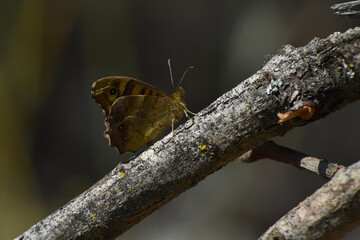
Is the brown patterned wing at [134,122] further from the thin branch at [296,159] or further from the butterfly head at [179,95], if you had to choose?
the thin branch at [296,159]

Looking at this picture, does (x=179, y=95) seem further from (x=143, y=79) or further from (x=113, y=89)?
(x=143, y=79)

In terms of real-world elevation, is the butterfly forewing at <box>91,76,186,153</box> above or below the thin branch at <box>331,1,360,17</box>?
below

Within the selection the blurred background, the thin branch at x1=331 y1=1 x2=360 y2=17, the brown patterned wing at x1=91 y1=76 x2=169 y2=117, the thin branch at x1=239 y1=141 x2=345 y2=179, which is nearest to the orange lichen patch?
the thin branch at x1=239 y1=141 x2=345 y2=179

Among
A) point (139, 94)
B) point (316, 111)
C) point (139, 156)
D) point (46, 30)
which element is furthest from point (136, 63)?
point (316, 111)

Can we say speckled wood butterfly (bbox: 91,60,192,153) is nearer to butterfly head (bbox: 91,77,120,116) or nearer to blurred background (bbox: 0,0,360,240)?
butterfly head (bbox: 91,77,120,116)

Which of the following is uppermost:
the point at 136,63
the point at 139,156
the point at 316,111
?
the point at 316,111

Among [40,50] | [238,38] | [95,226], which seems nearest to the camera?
[95,226]

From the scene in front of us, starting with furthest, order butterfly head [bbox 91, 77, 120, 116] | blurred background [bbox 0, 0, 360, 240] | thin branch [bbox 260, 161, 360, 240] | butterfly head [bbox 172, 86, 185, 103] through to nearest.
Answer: blurred background [bbox 0, 0, 360, 240] → butterfly head [bbox 172, 86, 185, 103] → butterfly head [bbox 91, 77, 120, 116] → thin branch [bbox 260, 161, 360, 240]

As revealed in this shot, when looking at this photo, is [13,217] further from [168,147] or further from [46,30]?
[168,147]
